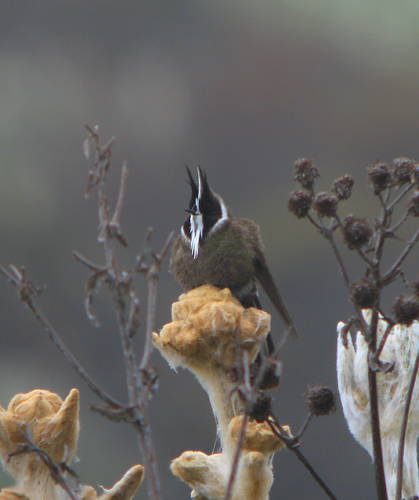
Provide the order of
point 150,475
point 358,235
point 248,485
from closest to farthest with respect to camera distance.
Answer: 1. point 150,475
2. point 358,235
3. point 248,485

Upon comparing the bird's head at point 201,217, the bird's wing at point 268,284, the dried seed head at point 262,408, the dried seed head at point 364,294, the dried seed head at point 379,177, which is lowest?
the dried seed head at point 262,408

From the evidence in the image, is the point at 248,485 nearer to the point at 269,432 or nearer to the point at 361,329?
the point at 269,432

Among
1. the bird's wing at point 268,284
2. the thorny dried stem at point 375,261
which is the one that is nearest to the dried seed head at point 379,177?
the thorny dried stem at point 375,261

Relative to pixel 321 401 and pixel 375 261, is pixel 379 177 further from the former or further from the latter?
pixel 321 401

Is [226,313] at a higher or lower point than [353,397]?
higher

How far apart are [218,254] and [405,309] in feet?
2.52

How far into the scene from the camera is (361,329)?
0.76 m

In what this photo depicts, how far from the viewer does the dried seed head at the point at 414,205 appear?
79 centimetres

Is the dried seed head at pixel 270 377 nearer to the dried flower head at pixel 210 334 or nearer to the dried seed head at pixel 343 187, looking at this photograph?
the dried flower head at pixel 210 334

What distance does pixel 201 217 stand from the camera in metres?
1.52

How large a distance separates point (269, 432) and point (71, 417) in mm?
232

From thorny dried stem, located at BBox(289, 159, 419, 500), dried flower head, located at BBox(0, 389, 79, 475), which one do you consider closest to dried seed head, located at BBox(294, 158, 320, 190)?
thorny dried stem, located at BBox(289, 159, 419, 500)

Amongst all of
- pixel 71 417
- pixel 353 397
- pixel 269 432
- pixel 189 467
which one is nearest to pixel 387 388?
pixel 353 397

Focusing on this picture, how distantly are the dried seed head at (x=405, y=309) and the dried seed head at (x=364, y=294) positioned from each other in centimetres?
3
